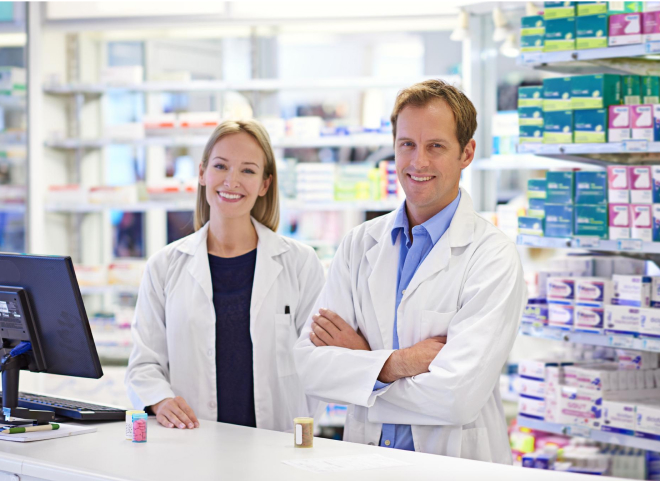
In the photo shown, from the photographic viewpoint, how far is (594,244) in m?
3.37

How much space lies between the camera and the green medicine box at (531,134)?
3.53m

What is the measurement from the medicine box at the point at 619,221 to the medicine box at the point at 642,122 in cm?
28

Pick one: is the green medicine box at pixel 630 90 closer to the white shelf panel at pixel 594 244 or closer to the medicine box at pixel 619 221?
the medicine box at pixel 619 221

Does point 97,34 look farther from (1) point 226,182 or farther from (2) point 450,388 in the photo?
(2) point 450,388


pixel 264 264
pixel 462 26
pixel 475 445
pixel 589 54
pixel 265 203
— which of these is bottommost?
pixel 475 445

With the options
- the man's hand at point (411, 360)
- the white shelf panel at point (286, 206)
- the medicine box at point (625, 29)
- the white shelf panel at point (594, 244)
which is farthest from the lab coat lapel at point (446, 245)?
the white shelf panel at point (286, 206)

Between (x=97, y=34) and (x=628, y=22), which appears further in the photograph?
(x=97, y=34)

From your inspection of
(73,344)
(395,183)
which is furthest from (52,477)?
(395,183)

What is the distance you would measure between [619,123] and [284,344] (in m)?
1.62

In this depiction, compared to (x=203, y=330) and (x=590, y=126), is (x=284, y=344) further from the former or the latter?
(x=590, y=126)

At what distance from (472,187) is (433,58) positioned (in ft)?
7.17

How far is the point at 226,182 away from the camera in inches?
113

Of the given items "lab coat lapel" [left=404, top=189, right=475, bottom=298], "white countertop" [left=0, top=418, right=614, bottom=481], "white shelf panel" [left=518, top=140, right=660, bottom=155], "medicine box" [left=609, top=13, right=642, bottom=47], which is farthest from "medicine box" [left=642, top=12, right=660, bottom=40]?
"white countertop" [left=0, top=418, right=614, bottom=481]

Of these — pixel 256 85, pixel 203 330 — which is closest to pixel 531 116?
pixel 203 330
